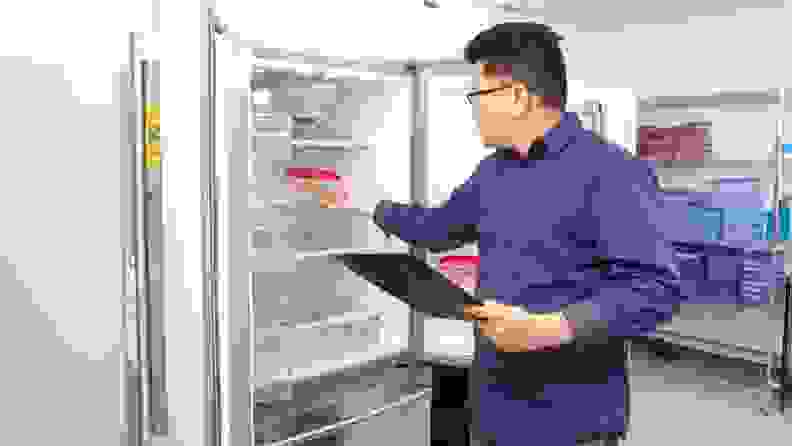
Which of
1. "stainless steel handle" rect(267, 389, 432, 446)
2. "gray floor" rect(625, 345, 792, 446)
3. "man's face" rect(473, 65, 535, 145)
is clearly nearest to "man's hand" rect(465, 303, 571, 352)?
"man's face" rect(473, 65, 535, 145)

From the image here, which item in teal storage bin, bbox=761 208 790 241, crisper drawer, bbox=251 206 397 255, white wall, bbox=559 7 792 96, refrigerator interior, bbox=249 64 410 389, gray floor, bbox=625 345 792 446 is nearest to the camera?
refrigerator interior, bbox=249 64 410 389

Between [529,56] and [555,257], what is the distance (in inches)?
18.8

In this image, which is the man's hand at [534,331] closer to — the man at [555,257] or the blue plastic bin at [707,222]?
the man at [555,257]

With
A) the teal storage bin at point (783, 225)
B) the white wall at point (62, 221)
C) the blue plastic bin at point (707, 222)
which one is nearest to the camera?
the white wall at point (62, 221)

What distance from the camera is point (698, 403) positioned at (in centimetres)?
478

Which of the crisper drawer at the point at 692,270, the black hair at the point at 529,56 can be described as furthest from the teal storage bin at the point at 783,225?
the black hair at the point at 529,56

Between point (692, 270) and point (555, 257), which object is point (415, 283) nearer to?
point (555, 257)

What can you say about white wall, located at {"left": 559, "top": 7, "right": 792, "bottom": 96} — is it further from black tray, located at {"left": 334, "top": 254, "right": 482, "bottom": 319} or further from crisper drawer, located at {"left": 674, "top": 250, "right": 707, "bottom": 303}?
black tray, located at {"left": 334, "top": 254, "right": 482, "bottom": 319}

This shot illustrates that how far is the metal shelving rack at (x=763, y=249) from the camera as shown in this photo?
4.77 m

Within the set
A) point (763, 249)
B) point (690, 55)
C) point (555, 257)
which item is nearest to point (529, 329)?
point (555, 257)

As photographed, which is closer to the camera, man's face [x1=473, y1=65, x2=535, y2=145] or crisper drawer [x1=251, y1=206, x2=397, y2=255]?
man's face [x1=473, y1=65, x2=535, y2=145]

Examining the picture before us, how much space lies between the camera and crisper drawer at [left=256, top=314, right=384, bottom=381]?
2.88 m

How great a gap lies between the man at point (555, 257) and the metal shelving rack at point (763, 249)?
3750 mm

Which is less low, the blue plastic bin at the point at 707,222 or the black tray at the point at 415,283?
the black tray at the point at 415,283
